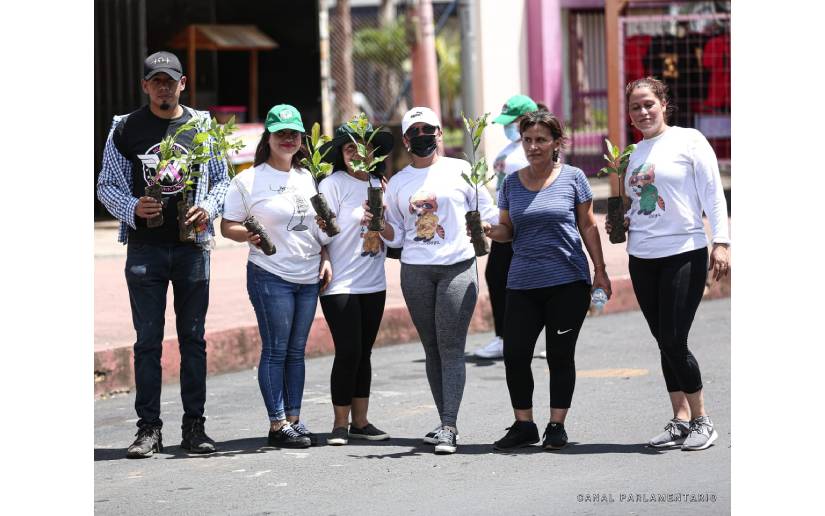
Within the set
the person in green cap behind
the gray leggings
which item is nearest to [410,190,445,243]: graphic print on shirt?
the gray leggings

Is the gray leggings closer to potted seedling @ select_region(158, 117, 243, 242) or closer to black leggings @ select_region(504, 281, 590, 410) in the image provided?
black leggings @ select_region(504, 281, 590, 410)

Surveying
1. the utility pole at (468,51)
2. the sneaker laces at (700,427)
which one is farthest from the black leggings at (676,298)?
the utility pole at (468,51)

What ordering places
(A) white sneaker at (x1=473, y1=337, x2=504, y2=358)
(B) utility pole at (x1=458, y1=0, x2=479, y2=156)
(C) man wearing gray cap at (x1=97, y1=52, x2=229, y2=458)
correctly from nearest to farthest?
(C) man wearing gray cap at (x1=97, y1=52, x2=229, y2=458), (A) white sneaker at (x1=473, y1=337, x2=504, y2=358), (B) utility pole at (x1=458, y1=0, x2=479, y2=156)

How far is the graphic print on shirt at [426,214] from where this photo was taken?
23.4ft

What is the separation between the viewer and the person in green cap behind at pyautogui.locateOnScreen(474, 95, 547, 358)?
9625 mm

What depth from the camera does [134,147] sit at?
7082mm

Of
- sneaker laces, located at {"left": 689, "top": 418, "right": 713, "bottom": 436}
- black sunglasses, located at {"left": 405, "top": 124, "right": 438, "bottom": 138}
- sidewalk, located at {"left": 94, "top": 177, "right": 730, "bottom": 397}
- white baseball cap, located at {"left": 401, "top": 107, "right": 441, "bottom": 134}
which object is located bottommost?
sneaker laces, located at {"left": 689, "top": 418, "right": 713, "bottom": 436}

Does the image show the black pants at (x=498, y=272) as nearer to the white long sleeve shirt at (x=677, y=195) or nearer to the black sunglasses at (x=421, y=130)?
the black sunglasses at (x=421, y=130)

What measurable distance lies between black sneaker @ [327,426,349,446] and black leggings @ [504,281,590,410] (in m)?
0.96

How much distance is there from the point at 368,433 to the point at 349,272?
92 cm

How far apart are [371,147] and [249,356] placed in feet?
10.8
